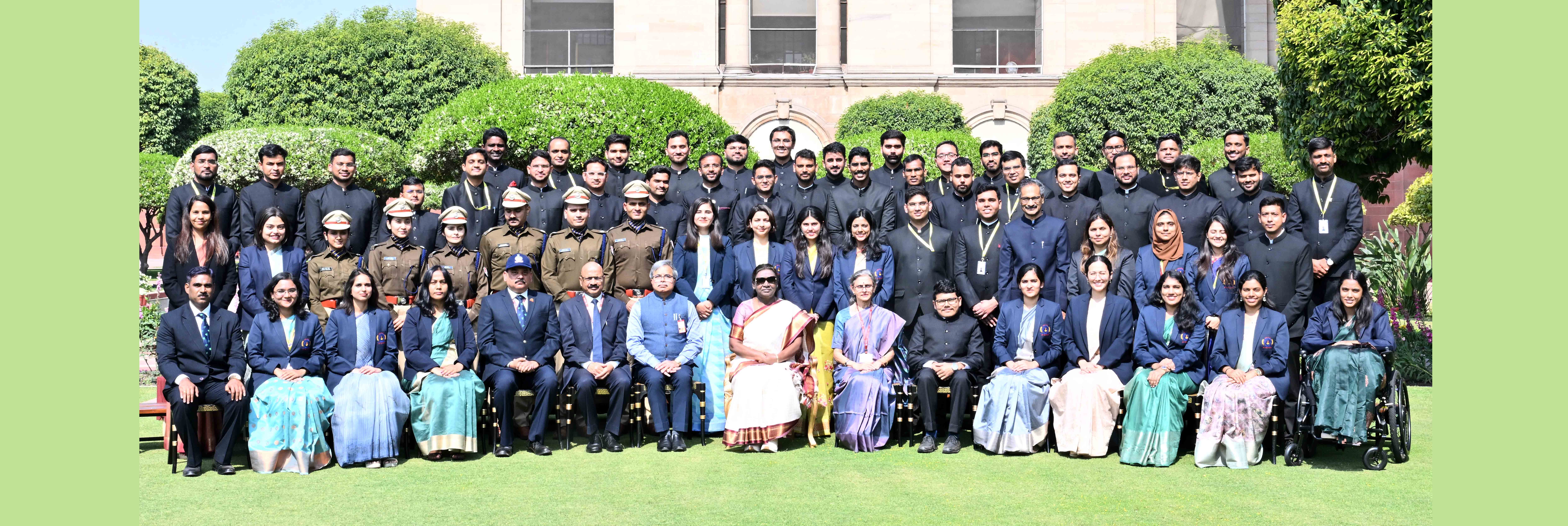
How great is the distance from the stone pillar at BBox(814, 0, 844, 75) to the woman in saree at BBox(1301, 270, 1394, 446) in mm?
21537

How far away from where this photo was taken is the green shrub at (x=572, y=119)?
1575 cm

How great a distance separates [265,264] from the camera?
8.41m

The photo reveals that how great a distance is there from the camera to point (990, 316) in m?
8.60

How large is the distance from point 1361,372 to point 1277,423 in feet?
1.85

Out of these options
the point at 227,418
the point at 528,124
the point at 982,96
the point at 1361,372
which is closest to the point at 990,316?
the point at 1361,372

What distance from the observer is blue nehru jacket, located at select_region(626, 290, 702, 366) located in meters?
8.32

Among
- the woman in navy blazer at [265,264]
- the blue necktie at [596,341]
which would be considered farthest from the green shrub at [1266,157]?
the woman in navy blazer at [265,264]

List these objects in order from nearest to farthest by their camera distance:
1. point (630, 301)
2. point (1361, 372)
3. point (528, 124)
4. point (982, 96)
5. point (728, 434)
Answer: point (1361, 372) < point (728, 434) < point (630, 301) < point (528, 124) < point (982, 96)

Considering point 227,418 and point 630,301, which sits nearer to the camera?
point 227,418

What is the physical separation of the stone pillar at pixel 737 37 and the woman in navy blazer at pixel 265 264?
67.8 ft

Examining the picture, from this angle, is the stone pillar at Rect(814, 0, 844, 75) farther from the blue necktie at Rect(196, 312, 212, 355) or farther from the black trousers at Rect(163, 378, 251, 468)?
the black trousers at Rect(163, 378, 251, 468)

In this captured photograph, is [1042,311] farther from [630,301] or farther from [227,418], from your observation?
[227,418]

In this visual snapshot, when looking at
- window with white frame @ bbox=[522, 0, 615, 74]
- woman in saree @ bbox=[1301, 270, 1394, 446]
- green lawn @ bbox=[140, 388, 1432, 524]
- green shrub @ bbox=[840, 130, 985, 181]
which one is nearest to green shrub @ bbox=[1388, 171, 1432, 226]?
green shrub @ bbox=[840, 130, 985, 181]

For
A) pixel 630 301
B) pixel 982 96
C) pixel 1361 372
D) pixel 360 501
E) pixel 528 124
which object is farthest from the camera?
pixel 982 96
